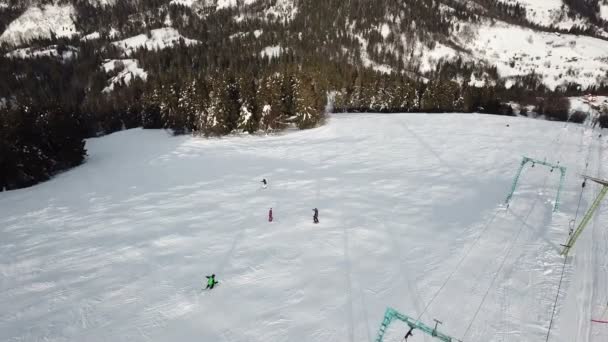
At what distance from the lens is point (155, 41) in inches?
7357

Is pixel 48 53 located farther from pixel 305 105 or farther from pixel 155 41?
pixel 305 105

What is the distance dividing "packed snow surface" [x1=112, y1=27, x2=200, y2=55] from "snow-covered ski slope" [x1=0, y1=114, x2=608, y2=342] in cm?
16179

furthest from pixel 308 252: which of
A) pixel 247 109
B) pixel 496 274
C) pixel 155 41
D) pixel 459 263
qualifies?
pixel 155 41

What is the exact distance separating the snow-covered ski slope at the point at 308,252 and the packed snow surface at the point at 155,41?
162m

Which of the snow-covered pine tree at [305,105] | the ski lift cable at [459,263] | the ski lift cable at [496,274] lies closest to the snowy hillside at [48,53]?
the snow-covered pine tree at [305,105]

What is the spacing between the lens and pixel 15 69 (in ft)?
495

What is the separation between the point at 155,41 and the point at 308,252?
201671mm

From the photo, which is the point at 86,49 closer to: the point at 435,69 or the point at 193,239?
the point at 435,69

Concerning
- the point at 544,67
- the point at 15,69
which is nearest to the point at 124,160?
the point at 15,69

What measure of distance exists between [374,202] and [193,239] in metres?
15.5

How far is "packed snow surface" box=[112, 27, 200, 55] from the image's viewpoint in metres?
181

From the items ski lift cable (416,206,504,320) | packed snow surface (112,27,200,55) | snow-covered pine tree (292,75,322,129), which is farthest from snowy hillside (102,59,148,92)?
ski lift cable (416,206,504,320)

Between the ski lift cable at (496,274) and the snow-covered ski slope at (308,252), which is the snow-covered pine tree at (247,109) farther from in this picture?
the ski lift cable at (496,274)

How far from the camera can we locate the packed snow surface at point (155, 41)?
7121 inches
